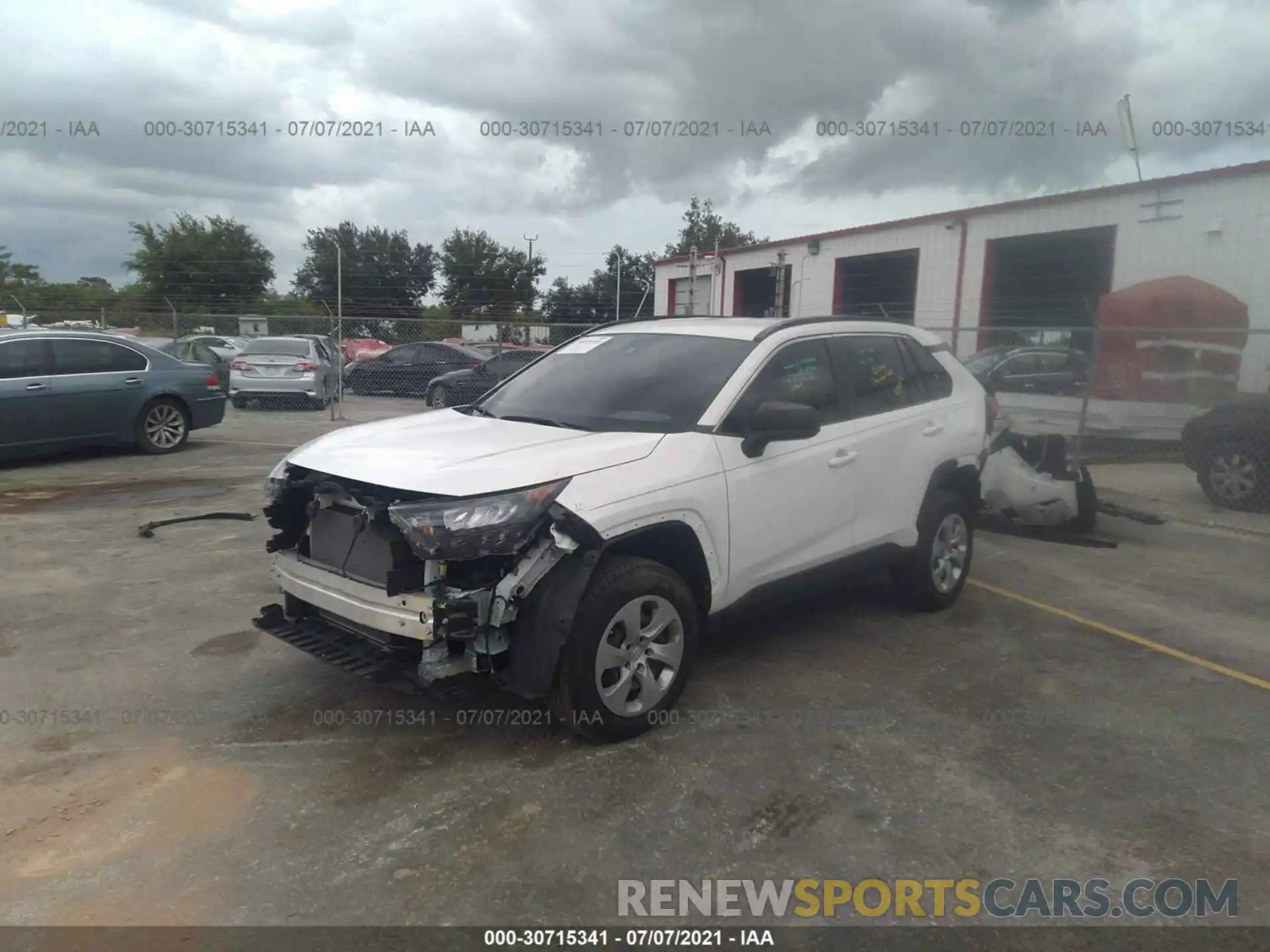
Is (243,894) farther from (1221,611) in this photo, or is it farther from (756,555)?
(1221,611)

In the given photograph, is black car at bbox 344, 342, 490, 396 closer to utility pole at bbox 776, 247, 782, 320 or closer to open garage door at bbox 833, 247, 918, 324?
utility pole at bbox 776, 247, 782, 320

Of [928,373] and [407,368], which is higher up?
[928,373]

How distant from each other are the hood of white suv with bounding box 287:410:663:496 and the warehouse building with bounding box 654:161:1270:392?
7490 millimetres

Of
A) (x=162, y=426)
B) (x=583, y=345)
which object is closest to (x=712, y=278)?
(x=162, y=426)

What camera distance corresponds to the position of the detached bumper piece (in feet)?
11.5

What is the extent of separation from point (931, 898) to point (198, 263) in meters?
51.0

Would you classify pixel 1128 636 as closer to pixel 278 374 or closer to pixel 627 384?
pixel 627 384

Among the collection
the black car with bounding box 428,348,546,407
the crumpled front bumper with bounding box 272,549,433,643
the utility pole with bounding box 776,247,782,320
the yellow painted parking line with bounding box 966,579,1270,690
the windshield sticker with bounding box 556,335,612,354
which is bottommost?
the yellow painted parking line with bounding box 966,579,1270,690

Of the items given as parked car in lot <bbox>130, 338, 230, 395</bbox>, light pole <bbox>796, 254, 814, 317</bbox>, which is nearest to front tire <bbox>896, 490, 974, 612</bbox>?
parked car in lot <bbox>130, 338, 230, 395</bbox>

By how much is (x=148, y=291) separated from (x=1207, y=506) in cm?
4878

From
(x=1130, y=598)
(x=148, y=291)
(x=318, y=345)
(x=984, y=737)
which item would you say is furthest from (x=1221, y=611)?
(x=148, y=291)

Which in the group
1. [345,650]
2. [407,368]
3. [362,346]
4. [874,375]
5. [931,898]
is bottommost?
[931,898]

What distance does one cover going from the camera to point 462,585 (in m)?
3.45

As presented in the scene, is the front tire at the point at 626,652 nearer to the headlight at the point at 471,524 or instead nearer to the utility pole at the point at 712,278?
the headlight at the point at 471,524
